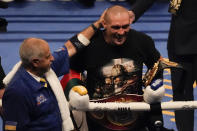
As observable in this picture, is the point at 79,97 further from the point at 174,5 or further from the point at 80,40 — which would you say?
the point at 174,5

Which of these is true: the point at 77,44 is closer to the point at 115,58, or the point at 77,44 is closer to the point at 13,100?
the point at 115,58

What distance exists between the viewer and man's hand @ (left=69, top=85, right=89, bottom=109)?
2.45 meters

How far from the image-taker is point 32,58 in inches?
90.5

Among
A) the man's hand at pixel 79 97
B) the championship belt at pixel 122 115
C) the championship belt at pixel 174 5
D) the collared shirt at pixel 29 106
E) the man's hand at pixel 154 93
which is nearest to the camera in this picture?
the collared shirt at pixel 29 106

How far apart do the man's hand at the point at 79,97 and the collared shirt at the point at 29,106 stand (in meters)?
0.14

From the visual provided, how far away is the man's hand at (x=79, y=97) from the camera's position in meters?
2.45

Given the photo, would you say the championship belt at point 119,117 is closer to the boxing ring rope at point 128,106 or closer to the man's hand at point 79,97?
the boxing ring rope at point 128,106

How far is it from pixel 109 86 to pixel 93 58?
0.25 metres

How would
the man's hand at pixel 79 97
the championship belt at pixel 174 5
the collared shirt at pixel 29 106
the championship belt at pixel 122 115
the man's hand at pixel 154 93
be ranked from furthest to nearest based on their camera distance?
the championship belt at pixel 174 5 → the championship belt at pixel 122 115 → the man's hand at pixel 154 93 → the man's hand at pixel 79 97 → the collared shirt at pixel 29 106

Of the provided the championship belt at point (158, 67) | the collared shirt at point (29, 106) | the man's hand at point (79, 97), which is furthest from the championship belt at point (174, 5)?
the collared shirt at point (29, 106)

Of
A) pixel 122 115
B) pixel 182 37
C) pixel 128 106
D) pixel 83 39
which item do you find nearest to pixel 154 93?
pixel 128 106

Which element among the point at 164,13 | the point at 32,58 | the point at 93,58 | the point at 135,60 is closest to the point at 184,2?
the point at 135,60

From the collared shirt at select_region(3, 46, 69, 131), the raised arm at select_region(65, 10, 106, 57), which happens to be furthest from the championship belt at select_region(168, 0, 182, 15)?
the collared shirt at select_region(3, 46, 69, 131)

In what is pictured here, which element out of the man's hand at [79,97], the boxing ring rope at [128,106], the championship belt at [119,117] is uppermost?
the man's hand at [79,97]
